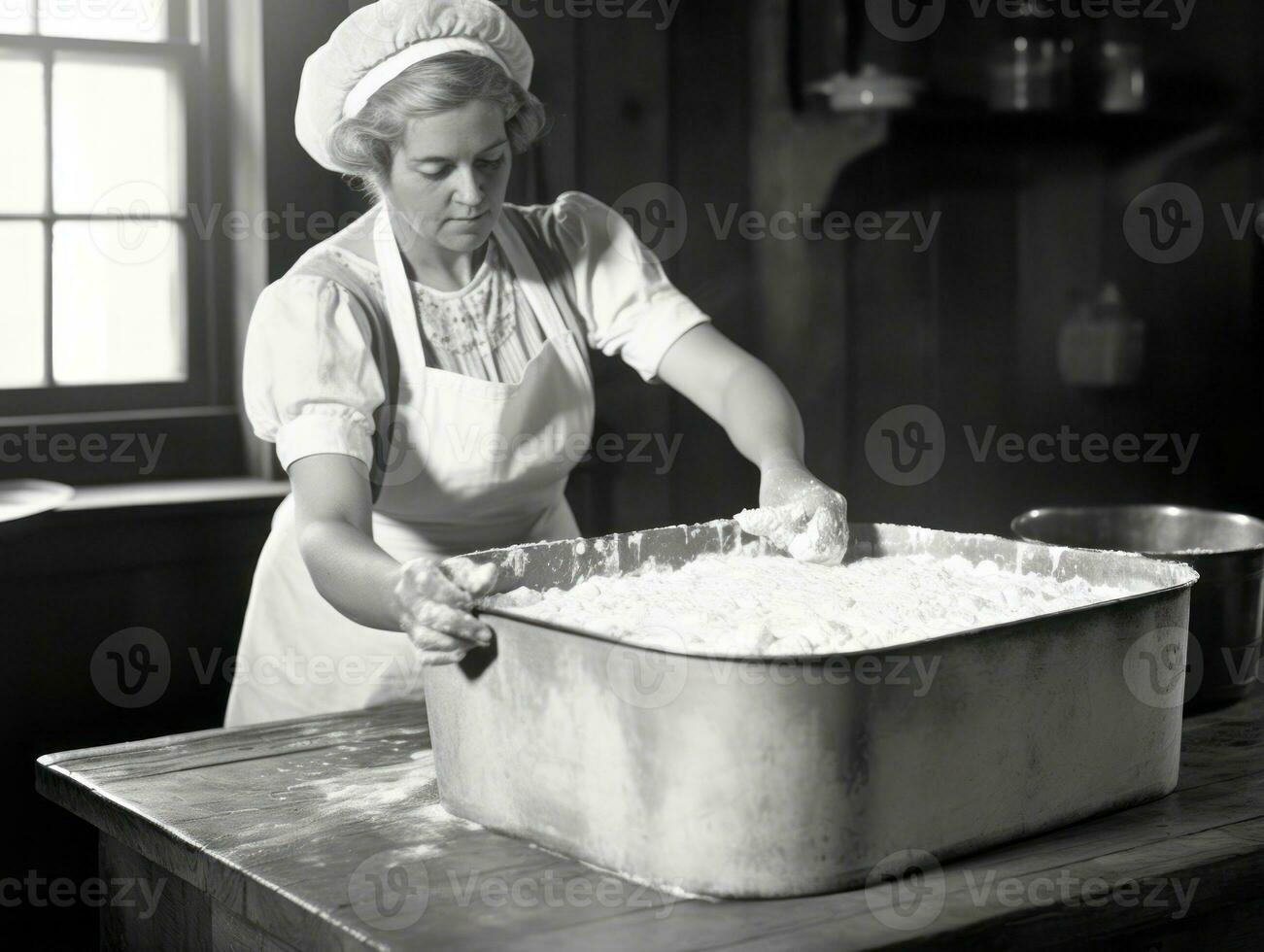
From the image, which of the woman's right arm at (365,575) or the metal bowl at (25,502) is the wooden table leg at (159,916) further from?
the metal bowl at (25,502)

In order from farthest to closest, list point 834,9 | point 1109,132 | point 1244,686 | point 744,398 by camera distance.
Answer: point 1109,132, point 834,9, point 744,398, point 1244,686

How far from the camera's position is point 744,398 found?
1.95 m

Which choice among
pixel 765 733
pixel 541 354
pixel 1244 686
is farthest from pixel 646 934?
pixel 541 354

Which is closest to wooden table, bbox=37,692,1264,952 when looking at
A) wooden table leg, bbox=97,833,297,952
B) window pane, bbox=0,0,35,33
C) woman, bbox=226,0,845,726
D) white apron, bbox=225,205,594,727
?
wooden table leg, bbox=97,833,297,952

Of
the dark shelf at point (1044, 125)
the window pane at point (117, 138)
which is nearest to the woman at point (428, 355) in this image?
the window pane at point (117, 138)

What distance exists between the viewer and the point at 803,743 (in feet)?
3.46

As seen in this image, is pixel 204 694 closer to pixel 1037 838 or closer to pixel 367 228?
pixel 367 228

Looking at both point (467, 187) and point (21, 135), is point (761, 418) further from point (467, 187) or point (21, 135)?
point (21, 135)

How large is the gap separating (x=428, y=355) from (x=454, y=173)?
0.27 m

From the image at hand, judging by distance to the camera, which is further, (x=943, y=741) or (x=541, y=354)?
(x=541, y=354)

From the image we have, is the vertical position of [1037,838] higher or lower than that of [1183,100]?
lower

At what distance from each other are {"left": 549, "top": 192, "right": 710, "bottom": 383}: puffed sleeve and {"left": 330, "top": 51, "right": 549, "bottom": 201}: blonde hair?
288 millimetres

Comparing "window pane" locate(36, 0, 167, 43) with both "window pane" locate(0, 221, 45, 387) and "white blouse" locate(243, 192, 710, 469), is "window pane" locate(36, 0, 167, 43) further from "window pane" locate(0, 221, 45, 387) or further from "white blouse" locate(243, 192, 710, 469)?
"white blouse" locate(243, 192, 710, 469)

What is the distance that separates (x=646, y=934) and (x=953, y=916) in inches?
9.1
